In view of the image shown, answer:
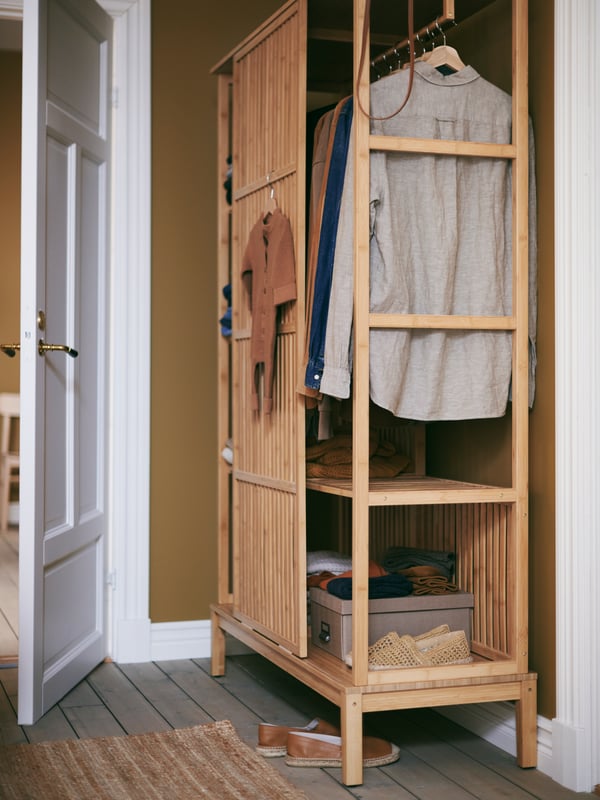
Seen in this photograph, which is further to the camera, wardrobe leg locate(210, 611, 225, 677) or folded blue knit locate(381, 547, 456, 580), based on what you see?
wardrobe leg locate(210, 611, 225, 677)

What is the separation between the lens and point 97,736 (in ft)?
8.61

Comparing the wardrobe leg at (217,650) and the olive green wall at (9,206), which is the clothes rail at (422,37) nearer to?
the wardrobe leg at (217,650)

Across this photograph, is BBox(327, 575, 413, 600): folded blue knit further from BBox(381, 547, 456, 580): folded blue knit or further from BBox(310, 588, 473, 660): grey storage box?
BBox(381, 547, 456, 580): folded blue knit

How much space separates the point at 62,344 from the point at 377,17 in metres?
1.32

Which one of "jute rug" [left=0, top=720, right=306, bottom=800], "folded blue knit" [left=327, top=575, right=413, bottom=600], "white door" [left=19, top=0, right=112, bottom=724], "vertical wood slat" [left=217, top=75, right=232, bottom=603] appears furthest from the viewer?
"vertical wood slat" [left=217, top=75, right=232, bottom=603]

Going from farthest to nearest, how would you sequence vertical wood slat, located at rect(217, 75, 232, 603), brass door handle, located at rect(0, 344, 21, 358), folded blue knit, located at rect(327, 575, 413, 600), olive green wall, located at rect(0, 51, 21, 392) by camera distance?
olive green wall, located at rect(0, 51, 21, 392), vertical wood slat, located at rect(217, 75, 232, 603), brass door handle, located at rect(0, 344, 21, 358), folded blue knit, located at rect(327, 575, 413, 600)

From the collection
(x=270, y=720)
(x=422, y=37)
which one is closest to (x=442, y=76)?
(x=422, y=37)

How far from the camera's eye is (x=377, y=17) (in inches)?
107

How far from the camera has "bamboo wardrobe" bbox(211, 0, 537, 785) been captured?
2.32 m

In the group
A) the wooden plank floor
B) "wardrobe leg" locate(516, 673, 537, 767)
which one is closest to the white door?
the wooden plank floor

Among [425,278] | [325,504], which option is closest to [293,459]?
[425,278]

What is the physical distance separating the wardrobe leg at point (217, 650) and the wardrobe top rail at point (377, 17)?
1.85m

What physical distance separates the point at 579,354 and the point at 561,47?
0.73 meters

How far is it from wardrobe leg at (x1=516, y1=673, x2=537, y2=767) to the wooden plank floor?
3cm
